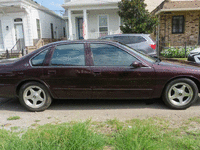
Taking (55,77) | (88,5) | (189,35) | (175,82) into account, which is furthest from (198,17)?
(55,77)

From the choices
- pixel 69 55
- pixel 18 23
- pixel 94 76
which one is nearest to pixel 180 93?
pixel 94 76

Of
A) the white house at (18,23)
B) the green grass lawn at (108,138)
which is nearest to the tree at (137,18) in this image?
the white house at (18,23)

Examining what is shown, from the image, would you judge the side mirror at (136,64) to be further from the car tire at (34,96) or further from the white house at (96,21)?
the white house at (96,21)

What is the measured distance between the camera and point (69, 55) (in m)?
4.24

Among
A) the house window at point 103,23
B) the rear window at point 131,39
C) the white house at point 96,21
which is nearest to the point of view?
the rear window at point 131,39

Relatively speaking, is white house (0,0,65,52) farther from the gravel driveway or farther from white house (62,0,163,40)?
the gravel driveway

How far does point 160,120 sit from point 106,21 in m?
16.2

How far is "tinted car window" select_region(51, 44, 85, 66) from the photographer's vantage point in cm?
418

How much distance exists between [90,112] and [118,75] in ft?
3.32

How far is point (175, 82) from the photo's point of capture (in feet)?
13.3

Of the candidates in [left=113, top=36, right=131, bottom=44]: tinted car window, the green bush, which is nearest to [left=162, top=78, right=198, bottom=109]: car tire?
[left=113, top=36, right=131, bottom=44]: tinted car window

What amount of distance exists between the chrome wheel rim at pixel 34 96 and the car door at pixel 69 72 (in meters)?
0.29

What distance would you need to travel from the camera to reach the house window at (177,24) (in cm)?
1593

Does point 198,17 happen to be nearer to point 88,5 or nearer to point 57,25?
point 88,5
